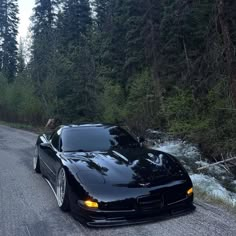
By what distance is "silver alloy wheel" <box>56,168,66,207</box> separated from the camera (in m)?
4.67

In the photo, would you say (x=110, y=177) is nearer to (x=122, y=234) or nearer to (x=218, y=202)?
(x=122, y=234)

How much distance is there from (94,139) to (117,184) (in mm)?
1745

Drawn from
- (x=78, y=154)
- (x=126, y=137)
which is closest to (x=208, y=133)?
(x=126, y=137)

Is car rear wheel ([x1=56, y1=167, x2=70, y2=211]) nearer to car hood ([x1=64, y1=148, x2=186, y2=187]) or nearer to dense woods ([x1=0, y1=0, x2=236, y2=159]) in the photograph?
car hood ([x1=64, y1=148, x2=186, y2=187])

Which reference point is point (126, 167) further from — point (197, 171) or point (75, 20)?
point (75, 20)

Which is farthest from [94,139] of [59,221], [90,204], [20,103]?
[20,103]

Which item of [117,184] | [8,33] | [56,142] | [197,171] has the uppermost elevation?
[8,33]

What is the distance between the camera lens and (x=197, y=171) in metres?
9.30

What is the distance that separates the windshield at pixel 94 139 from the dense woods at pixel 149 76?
273 inches

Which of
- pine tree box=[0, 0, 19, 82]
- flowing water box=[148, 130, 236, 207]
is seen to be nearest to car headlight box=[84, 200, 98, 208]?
flowing water box=[148, 130, 236, 207]

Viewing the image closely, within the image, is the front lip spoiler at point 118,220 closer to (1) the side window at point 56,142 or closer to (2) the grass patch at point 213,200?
(2) the grass patch at point 213,200

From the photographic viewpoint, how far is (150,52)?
21.2 meters

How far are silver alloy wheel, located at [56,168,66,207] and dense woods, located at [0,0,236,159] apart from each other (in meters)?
8.26

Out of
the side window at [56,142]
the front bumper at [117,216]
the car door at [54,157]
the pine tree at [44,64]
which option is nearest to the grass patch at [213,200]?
the front bumper at [117,216]
